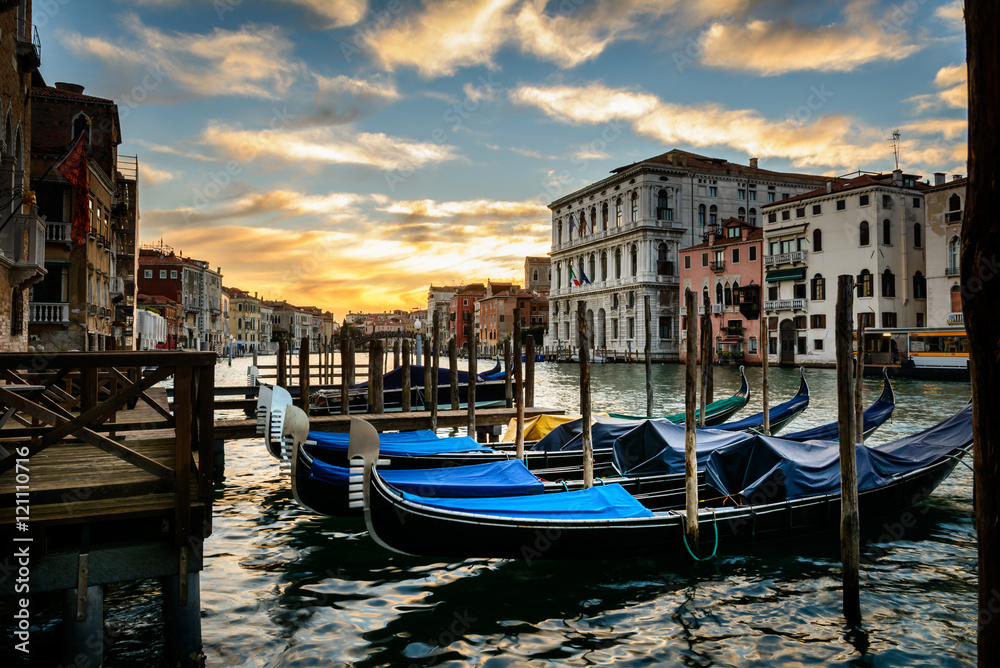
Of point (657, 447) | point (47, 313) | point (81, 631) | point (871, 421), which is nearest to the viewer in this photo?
point (81, 631)

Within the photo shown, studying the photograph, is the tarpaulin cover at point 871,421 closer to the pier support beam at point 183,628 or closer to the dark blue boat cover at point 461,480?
the dark blue boat cover at point 461,480

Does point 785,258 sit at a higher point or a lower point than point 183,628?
higher

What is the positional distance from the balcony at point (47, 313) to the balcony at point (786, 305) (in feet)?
98.1

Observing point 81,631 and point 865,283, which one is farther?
point 865,283

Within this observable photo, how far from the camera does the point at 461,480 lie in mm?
5863

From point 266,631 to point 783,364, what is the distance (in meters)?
33.3

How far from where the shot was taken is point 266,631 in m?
4.29

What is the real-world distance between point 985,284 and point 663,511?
4.06 m

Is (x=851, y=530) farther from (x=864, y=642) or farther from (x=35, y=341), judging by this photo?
(x=35, y=341)

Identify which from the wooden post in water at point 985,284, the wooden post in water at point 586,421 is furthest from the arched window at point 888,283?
the wooden post in water at point 985,284

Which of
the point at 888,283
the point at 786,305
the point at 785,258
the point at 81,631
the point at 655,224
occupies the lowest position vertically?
the point at 81,631

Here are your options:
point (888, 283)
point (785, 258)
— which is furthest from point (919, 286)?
point (785, 258)

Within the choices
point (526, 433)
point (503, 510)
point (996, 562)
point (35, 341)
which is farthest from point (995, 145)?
point (35, 341)

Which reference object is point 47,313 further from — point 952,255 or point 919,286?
point 919,286
